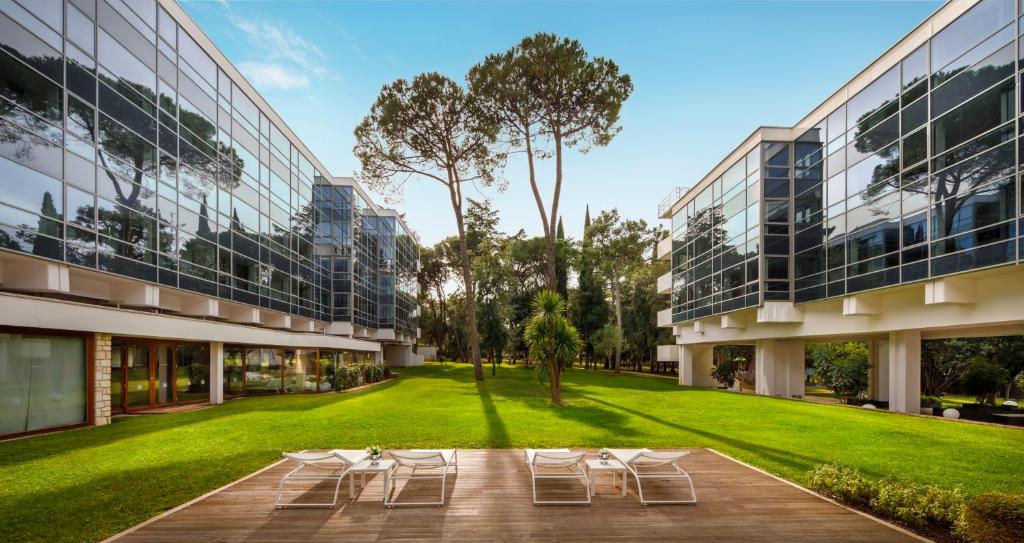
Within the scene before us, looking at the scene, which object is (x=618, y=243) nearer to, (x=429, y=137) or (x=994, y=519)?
(x=429, y=137)

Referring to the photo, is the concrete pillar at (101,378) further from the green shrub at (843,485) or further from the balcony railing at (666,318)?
the balcony railing at (666,318)

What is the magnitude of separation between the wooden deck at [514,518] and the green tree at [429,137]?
924 inches

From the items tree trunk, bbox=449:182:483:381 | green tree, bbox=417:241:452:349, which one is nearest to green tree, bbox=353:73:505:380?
tree trunk, bbox=449:182:483:381

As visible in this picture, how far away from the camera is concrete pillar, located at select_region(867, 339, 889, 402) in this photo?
24.1 metres

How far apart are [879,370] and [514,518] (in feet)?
84.4

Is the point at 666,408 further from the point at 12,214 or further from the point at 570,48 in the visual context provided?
the point at 12,214

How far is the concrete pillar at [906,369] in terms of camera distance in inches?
707

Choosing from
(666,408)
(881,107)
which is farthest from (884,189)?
(666,408)

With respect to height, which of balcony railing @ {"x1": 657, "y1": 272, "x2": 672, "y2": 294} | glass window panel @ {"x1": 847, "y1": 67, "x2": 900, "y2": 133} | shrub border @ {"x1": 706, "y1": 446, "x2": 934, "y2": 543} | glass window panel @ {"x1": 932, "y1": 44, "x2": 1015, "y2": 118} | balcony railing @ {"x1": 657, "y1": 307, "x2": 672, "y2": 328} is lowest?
shrub border @ {"x1": 706, "y1": 446, "x2": 934, "y2": 543}

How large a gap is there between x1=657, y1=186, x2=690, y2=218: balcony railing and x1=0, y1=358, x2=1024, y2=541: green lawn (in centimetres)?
1898

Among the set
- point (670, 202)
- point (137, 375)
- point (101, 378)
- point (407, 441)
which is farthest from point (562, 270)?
point (101, 378)

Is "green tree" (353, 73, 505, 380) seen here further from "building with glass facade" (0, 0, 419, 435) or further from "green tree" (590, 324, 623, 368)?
"green tree" (590, 324, 623, 368)

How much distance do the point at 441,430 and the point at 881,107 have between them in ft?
58.8

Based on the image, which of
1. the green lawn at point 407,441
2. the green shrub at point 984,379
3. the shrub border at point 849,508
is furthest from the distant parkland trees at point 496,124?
the green shrub at point 984,379
